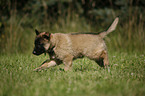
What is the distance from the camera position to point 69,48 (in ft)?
14.3

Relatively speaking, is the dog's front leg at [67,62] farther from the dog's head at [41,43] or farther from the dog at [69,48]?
the dog's head at [41,43]

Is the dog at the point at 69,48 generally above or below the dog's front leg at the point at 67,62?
above

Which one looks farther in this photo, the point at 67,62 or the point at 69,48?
the point at 69,48

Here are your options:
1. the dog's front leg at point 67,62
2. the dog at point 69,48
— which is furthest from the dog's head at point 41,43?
the dog's front leg at point 67,62

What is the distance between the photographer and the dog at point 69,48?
421 centimetres

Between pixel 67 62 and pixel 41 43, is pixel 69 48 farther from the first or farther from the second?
pixel 41 43

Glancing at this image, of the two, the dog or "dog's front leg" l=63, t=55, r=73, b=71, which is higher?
the dog

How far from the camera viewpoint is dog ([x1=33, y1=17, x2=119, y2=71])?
421cm

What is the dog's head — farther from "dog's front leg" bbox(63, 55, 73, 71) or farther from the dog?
"dog's front leg" bbox(63, 55, 73, 71)

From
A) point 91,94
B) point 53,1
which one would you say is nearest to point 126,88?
point 91,94

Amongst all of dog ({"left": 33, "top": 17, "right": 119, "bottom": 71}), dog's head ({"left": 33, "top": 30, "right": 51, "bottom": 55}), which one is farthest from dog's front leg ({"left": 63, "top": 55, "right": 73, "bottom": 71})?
dog's head ({"left": 33, "top": 30, "right": 51, "bottom": 55})

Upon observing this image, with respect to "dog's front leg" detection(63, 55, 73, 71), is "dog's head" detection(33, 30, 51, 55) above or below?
above

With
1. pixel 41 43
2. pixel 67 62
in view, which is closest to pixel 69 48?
pixel 67 62

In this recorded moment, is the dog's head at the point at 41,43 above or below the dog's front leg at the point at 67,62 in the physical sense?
above
